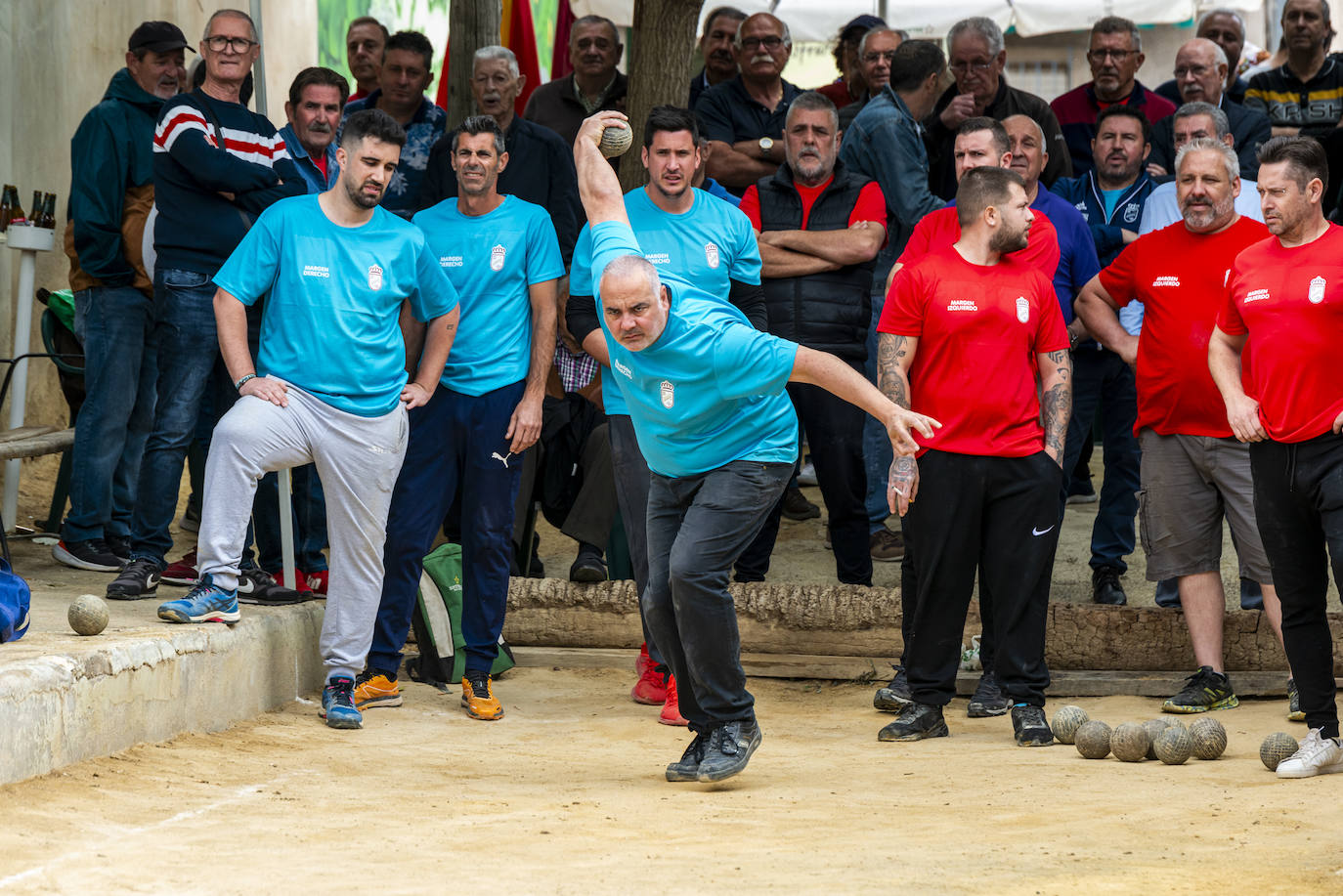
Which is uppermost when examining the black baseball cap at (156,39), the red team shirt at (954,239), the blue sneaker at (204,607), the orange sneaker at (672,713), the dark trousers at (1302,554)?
the black baseball cap at (156,39)

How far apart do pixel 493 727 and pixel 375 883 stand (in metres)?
2.50

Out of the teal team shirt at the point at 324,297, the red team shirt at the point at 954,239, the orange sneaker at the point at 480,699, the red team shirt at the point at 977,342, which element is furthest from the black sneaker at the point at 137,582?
the red team shirt at the point at 954,239

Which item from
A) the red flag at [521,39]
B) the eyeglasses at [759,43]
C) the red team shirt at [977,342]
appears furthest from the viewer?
the red flag at [521,39]

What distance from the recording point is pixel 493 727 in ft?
20.6

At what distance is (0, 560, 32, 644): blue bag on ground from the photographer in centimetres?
525

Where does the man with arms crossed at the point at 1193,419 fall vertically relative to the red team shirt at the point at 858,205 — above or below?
below

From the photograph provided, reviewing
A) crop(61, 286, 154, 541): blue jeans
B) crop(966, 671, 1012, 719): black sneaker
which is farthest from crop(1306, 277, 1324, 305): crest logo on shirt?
crop(61, 286, 154, 541): blue jeans

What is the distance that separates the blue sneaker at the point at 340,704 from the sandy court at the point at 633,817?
7 centimetres

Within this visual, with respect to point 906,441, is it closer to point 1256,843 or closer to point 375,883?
point 1256,843

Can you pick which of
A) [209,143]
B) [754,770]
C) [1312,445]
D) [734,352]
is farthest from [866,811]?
[209,143]

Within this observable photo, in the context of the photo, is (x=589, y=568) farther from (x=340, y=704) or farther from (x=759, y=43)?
(x=759, y=43)

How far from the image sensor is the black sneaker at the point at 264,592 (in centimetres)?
665

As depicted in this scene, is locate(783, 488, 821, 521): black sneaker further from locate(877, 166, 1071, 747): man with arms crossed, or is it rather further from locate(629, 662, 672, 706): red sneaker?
locate(877, 166, 1071, 747): man with arms crossed

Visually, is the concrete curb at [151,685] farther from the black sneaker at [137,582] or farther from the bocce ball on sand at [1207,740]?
the bocce ball on sand at [1207,740]
